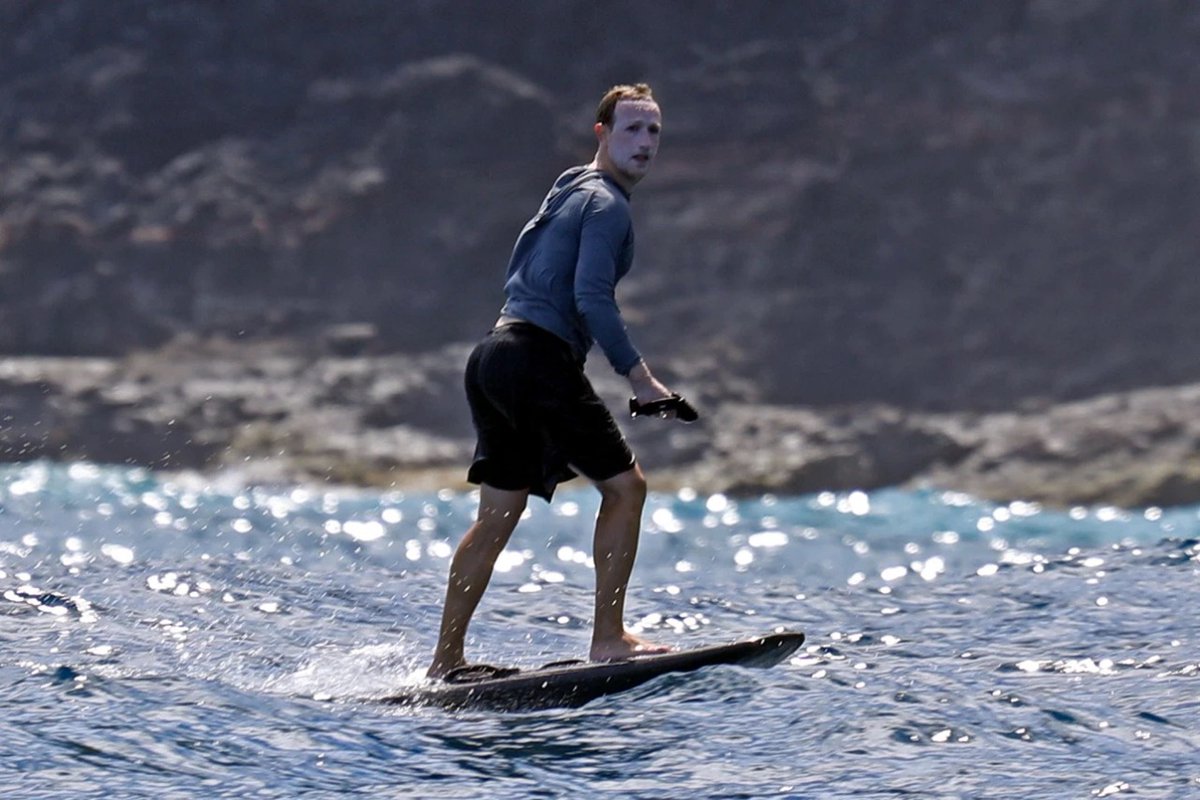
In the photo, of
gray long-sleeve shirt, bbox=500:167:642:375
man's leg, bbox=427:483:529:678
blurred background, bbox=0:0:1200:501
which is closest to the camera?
gray long-sleeve shirt, bbox=500:167:642:375

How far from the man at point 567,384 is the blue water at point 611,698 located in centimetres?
45

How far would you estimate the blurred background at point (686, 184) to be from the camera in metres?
18.9

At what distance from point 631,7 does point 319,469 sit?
896 cm

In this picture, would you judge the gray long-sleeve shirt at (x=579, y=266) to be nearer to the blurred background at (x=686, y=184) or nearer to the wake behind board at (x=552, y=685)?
the wake behind board at (x=552, y=685)

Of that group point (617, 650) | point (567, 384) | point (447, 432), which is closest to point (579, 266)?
point (567, 384)

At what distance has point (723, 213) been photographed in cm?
2012

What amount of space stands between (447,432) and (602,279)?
1185cm

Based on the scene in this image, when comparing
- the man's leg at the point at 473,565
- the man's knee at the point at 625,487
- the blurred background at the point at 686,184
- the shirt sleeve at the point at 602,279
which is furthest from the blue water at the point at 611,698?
the blurred background at the point at 686,184

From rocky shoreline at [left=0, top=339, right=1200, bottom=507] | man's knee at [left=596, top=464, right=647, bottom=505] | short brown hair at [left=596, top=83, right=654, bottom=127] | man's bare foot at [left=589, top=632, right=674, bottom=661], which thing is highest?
rocky shoreline at [left=0, top=339, right=1200, bottom=507]

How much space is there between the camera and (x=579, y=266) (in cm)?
548

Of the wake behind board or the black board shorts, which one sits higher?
the black board shorts

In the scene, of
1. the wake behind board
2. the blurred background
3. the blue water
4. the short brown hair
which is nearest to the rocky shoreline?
the blurred background

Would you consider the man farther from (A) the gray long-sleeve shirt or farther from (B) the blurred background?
(B) the blurred background

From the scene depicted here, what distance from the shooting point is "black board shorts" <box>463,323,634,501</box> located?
552 cm
